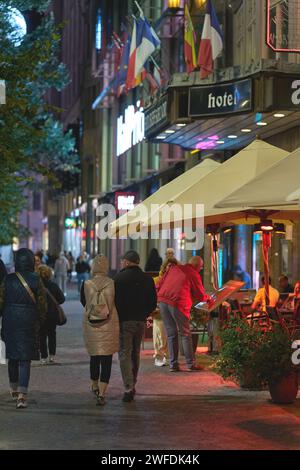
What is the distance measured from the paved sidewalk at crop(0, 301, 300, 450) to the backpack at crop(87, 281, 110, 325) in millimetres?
996

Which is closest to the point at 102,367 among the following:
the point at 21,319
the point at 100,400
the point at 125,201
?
the point at 100,400

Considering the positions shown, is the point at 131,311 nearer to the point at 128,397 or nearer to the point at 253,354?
the point at 128,397

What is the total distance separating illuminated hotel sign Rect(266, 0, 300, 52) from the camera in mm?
20578

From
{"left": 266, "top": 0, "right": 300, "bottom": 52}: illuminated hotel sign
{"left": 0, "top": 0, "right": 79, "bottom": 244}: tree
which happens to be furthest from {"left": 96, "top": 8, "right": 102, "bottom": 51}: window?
{"left": 266, "top": 0, "right": 300, "bottom": 52}: illuminated hotel sign

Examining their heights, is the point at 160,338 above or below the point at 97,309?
below

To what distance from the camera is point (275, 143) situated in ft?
83.4

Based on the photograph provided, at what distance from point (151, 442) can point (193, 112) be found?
13.3 metres

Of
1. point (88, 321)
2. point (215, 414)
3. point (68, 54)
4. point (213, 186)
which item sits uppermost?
point (68, 54)

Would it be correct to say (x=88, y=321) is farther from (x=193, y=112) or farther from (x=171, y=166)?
(x=171, y=166)

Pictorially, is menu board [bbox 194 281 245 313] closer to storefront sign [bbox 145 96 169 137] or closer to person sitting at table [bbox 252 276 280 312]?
person sitting at table [bbox 252 276 280 312]

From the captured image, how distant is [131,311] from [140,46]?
16806 mm

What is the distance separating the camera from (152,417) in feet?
37.7
